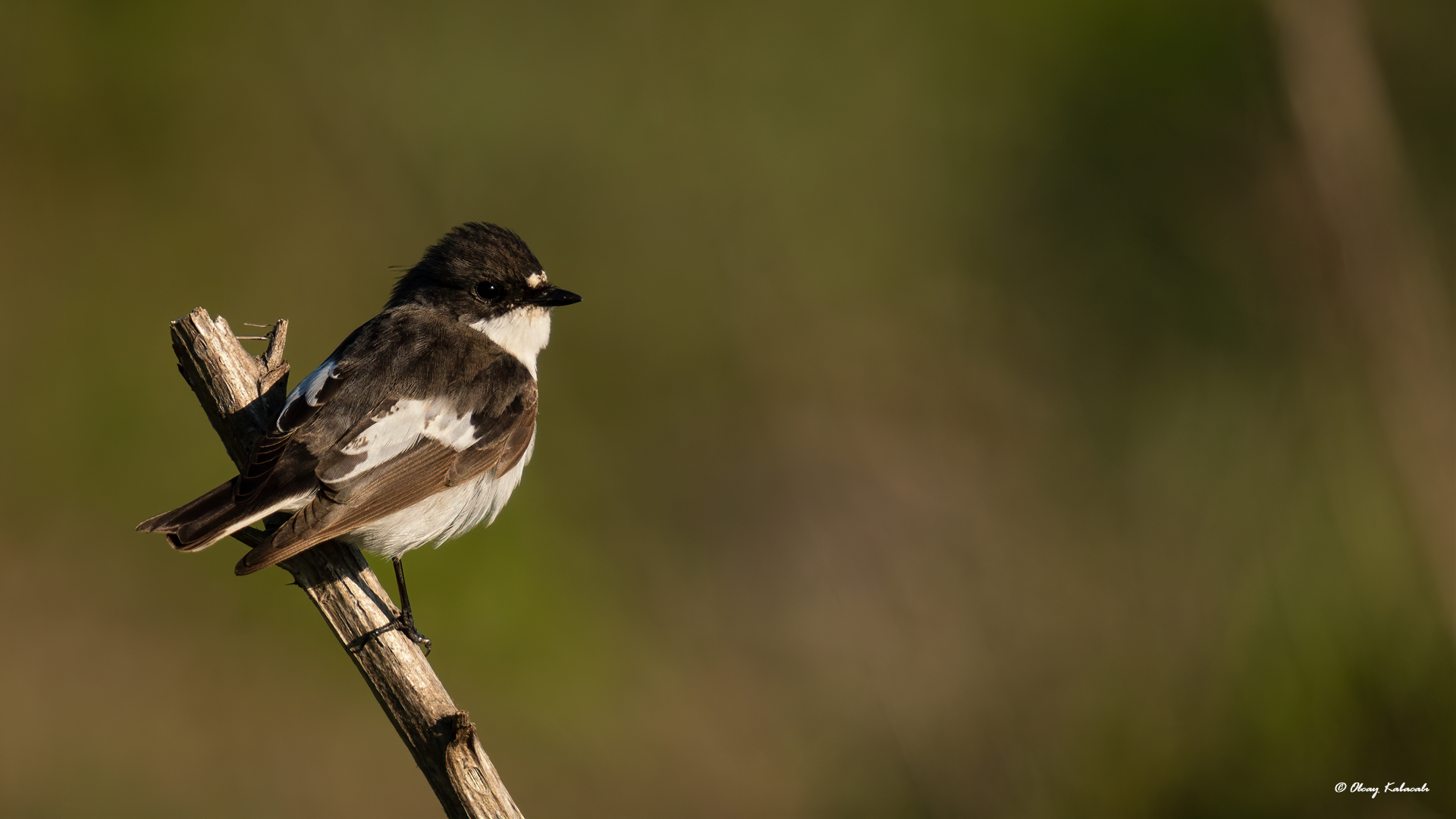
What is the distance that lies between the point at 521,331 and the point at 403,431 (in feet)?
2.58

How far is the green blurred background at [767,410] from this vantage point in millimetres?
5113

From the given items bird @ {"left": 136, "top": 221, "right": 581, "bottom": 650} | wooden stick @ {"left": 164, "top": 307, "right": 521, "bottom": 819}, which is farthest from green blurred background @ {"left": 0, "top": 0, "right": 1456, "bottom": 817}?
wooden stick @ {"left": 164, "top": 307, "right": 521, "bottom": 819}

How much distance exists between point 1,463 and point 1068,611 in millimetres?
5322

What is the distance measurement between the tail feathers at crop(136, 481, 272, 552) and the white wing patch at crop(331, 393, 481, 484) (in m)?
0.30

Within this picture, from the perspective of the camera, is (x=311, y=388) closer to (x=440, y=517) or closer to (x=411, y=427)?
(x=411, y=427)

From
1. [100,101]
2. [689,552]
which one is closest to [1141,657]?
[689,552]

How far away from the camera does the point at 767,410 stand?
7.86m

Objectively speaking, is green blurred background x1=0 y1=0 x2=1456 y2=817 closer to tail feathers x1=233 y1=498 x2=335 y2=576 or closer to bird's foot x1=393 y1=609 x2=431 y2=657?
bird's foot x1=393 y1=609 x2=431 y2=657

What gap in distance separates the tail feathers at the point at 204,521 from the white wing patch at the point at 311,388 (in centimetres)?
30

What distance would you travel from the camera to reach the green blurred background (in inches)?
201

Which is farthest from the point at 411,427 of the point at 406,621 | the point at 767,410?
the point at 767,410

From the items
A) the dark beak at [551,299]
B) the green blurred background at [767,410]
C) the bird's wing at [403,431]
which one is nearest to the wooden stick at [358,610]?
the bird's wing at [403,431]

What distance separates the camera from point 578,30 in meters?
7.82

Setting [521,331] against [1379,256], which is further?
[521,331]
